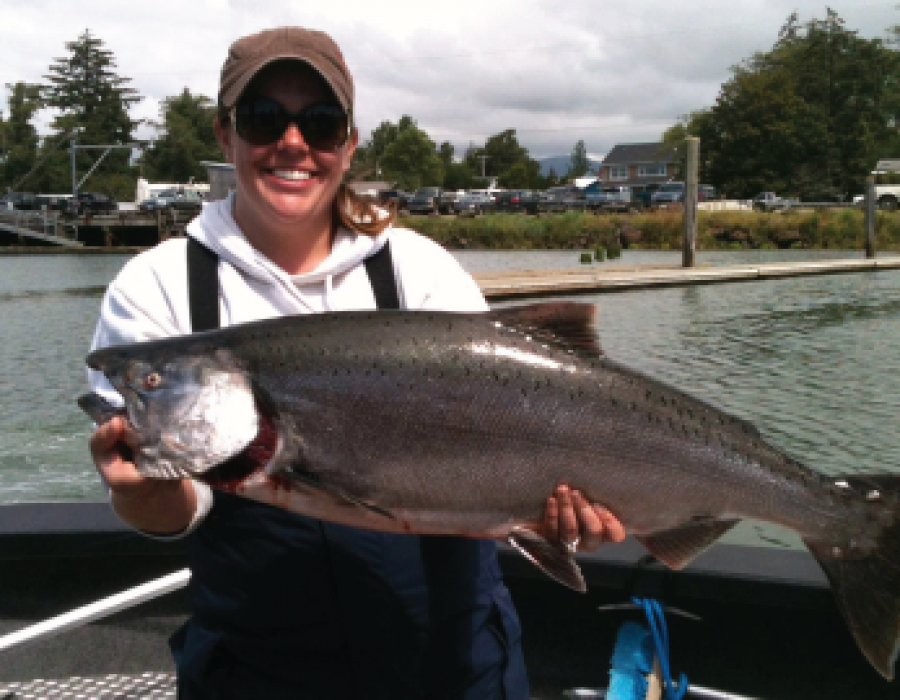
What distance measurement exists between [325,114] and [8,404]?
11563 mm

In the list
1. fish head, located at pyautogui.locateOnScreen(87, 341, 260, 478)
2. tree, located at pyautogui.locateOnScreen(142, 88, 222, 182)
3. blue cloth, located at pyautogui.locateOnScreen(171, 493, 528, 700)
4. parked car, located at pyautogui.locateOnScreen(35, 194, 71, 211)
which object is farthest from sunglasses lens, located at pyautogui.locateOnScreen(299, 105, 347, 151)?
tree, located at pyautogui.locateOnScreen(142, 88, 222, 182)

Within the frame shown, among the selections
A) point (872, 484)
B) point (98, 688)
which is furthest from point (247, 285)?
point (98, 688)

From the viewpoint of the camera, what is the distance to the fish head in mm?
2148

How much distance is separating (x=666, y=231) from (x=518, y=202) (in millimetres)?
22055

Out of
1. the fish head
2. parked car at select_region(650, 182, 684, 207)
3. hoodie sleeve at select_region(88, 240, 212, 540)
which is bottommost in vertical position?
the fish head

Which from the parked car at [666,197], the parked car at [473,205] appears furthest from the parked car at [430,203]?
the parked car at [666,197]

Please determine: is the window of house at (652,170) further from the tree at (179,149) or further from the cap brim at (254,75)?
the cap brim at (254,75)

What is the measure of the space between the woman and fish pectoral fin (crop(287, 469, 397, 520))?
0.16 m

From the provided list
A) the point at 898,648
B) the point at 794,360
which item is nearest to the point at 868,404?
the point at 794,360

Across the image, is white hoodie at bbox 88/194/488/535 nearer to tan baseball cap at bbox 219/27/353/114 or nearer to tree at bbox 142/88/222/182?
tan baseball cap at bbox 219/27/353/114

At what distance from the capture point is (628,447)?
8.00ft

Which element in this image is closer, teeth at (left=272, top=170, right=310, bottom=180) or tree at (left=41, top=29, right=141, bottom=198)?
teeth at (left=272, top=170, right=310, bottom=180)

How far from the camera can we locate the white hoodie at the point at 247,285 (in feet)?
7.81

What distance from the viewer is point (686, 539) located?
101 inches
